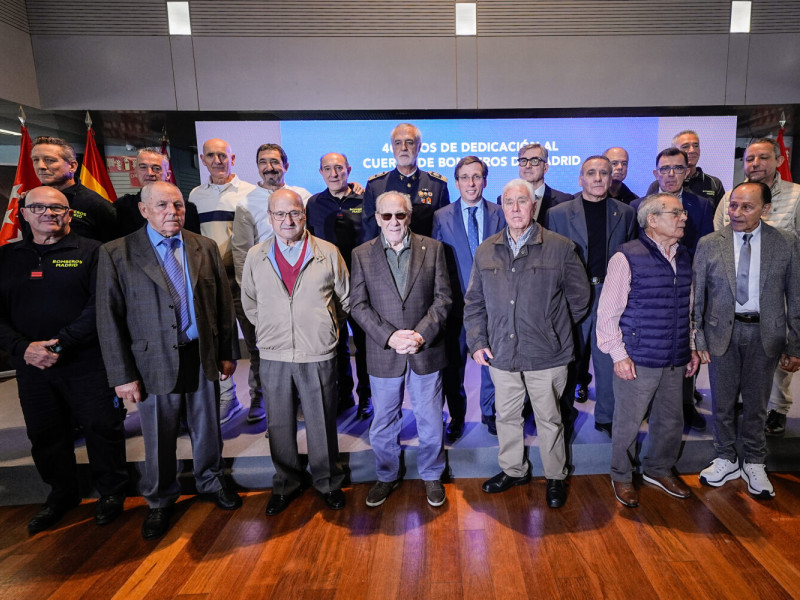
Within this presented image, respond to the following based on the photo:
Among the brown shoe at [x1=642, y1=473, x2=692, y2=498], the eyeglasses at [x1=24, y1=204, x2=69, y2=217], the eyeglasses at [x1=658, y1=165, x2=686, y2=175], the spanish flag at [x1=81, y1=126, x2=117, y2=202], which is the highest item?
the spanish flag at [x1=81, y1=126, x2=117, y2=202]

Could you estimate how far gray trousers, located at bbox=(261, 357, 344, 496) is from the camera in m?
2.42

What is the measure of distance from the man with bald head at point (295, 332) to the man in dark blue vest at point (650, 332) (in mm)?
1506

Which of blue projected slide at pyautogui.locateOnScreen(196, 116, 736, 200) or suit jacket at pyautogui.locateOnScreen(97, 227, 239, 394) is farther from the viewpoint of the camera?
blue projected slide at pyautogui.locateOnScreen(196, 116, 736, 200)

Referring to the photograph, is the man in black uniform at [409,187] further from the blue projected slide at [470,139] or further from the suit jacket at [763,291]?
the blue projected slide at [470,139]

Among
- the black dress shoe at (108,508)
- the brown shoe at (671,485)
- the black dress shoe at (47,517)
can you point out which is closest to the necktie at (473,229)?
the brown shoe at (671,485)

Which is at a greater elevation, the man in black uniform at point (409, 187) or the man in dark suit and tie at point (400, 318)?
the man in black uniform at point (409, 187)

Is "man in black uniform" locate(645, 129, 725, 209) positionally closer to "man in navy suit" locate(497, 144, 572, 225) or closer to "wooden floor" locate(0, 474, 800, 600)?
"man in navy suit" locate(497, 144, 572, 225)

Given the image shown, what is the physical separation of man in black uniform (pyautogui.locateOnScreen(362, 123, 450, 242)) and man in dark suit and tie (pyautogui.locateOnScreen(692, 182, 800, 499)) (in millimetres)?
1631

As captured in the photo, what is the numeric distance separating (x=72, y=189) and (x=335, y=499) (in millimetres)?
2412

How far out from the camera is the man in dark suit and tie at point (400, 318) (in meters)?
2.38

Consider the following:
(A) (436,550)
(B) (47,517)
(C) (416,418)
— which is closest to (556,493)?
(A) (436,550)

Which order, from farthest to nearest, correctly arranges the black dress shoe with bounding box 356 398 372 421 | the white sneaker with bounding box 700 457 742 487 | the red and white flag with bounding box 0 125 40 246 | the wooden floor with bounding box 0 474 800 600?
the red and white flag with bounding box 0 125 40 246 → the black dress shoe with bounding box 356 398 372 421 → the white sneaker with bounding box 700 457 742 487 → the wooden floor with bounding box 0 474 800 600

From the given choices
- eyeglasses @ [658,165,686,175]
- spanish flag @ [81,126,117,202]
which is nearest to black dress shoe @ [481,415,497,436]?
eyeglasses @ [658,165,686,175]

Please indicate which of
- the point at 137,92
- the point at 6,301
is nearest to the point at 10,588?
the point at 6,301
